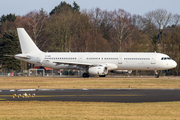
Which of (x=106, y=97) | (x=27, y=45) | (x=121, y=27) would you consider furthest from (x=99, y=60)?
(x=121, y=27)

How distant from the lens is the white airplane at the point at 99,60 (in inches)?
2053

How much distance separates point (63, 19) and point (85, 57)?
3980cm

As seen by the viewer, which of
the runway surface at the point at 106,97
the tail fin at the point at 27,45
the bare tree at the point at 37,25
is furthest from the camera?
the bare tree at the point at 37,25

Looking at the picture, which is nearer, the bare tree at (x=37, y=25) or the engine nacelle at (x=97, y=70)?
the engine nacelle at (x=97, y=70)

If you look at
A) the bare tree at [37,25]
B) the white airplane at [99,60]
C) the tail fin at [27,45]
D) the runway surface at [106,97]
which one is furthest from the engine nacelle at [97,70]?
the bare tree at [37,25]

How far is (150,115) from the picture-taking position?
48.1 ft

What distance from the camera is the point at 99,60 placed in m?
54.8

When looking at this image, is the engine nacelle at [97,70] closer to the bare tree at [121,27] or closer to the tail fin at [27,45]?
the tail fin at [27,45]

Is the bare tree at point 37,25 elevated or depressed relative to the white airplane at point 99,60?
elevated

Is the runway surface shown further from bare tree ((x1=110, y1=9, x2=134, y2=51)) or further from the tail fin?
bare tree ((x1=110, y1=9, x2=134, y2=51))

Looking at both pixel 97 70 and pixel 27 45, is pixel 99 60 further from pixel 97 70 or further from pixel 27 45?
pixel 27 45

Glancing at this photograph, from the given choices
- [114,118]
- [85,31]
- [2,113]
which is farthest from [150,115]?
[85,31]

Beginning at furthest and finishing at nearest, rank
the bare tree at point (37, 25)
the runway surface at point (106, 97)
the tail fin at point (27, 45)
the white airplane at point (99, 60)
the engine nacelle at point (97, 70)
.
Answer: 1. the bare tree at point (37, 25)
2. the tail fin at point (27, 45)
3. the white airplane at point (99, 60)
4. the engine nacelle at point (97, 70)
5. the runway surface at point (106, 97)

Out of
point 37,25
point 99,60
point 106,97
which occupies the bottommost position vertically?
point 106,97
